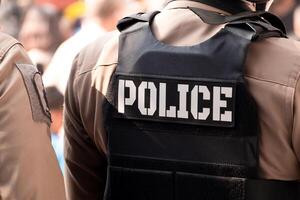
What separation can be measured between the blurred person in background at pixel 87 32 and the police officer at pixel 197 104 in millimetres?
1684

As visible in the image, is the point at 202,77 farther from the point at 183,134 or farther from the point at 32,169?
the point at 32,169

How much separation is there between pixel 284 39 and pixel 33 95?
505 millimetres

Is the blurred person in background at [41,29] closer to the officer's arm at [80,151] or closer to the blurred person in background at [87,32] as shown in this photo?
the blurred person in background at [87,32]

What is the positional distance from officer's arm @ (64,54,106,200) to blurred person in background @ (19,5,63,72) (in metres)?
1.96

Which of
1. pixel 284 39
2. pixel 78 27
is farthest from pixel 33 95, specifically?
pixel 78 27

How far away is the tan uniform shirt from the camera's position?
1.23 meters

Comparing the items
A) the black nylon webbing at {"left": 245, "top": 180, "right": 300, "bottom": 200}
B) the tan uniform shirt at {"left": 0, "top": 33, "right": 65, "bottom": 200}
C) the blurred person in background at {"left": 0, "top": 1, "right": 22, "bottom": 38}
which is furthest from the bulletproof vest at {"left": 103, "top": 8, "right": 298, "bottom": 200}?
the blurred person in background at {"left": 0, "top": 1, "right": 22, "bottom": 38}

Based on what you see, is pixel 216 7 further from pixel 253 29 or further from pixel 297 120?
pixel 297 120

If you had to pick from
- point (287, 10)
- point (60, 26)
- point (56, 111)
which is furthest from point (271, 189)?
point (60, 26)

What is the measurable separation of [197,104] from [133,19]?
25 centimetres

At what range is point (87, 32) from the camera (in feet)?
10.9

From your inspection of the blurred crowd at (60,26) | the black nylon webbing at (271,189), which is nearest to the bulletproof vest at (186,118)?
the black nylon webbing at (271,189)

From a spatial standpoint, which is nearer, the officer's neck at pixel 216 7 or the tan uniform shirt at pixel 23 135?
the tan uniform shirt at pixel 23 135

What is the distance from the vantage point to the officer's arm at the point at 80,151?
1.57 metres
